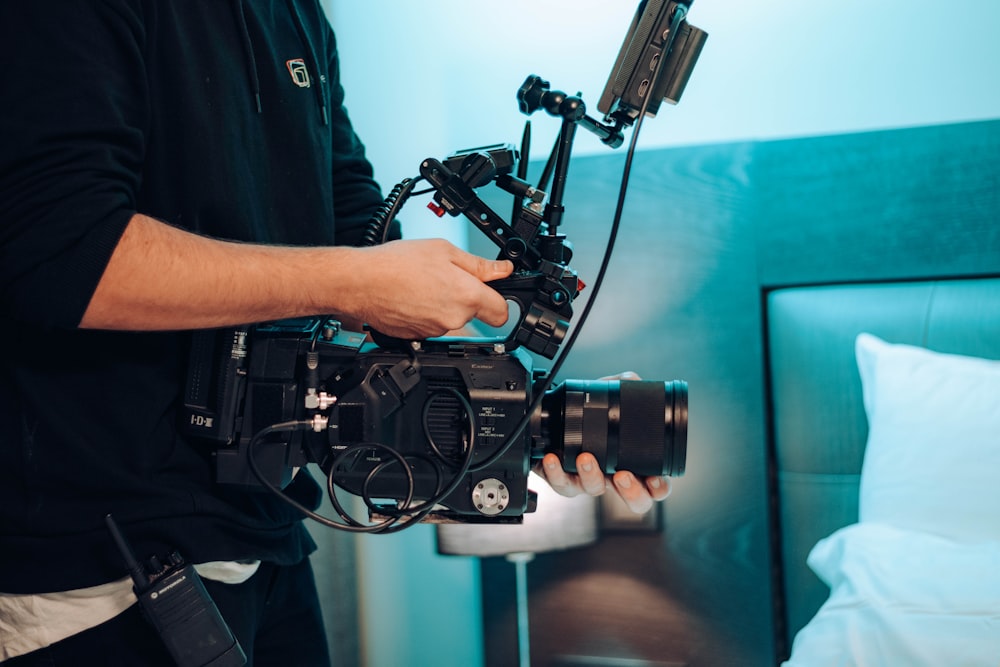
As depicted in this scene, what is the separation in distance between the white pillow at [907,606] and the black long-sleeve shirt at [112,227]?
890 mm

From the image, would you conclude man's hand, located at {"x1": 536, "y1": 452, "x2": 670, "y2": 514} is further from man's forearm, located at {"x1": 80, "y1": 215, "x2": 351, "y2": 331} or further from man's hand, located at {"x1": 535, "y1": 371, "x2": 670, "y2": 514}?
man's forearm, located at {"x1": 80, "y1": 215, "x2": 351, "y2": 331}

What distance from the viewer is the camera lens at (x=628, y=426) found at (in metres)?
0.81

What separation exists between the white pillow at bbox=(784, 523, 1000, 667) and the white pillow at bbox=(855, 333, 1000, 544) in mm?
51

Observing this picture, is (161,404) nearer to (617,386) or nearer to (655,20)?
(617,386)

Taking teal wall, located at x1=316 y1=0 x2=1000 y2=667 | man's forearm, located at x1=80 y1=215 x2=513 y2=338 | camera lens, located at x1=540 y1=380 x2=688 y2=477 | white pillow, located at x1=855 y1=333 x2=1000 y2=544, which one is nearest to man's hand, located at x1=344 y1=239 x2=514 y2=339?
man's forearm, located at x1=80 y1=215 x2=513 y2=338

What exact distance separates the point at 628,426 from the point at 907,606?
73 cm

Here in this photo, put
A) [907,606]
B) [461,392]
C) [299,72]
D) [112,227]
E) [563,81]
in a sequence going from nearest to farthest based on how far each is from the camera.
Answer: [112,227] → [461,392] → [299,72] → [907,606] → [563,81]

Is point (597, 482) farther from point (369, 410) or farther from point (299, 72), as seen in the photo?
point (299, 72)

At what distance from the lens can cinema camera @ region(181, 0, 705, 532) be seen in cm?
73

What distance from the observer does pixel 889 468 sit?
4.85 feet

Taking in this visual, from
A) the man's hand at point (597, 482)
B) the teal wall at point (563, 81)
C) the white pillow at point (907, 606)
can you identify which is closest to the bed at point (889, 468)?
the white pillow at point (907, 606)

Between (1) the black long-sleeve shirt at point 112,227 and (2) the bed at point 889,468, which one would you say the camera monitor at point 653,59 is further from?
(2) the bed at point 889,468

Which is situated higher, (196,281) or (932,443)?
(196,281)

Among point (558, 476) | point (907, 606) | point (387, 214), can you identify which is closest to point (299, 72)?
point (387, 214)
